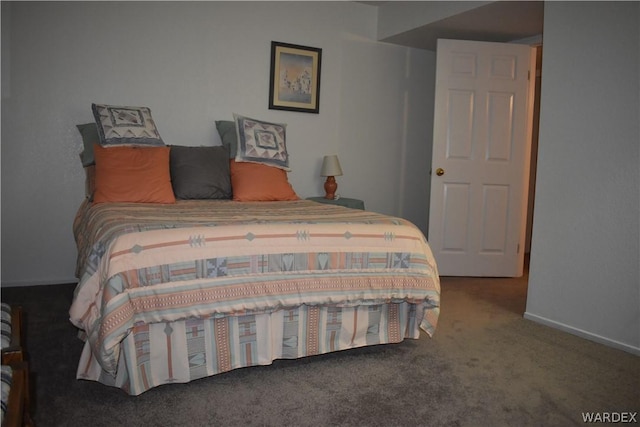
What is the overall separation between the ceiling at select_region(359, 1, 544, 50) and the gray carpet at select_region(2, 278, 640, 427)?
2254mm

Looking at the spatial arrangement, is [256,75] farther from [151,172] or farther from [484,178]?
[484,178]

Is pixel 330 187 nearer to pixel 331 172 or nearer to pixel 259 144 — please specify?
pixel 331 172

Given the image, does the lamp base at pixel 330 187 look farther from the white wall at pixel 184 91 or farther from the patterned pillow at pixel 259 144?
the patterned pillow at pixel 259 144

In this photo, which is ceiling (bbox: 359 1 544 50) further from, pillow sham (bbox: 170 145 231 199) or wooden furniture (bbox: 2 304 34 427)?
wooden furniture (bbox: 2 304 34 427)

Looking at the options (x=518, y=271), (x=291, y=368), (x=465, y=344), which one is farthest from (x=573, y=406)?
(x=518, y=271)

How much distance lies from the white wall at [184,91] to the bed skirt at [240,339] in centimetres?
197

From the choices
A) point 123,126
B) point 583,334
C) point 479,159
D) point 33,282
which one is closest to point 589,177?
point 583,334

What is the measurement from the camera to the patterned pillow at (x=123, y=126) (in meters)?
3.17

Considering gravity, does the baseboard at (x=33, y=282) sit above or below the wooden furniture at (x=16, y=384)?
below

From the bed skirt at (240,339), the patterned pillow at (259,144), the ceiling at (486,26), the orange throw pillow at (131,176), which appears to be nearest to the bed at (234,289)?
the bed skirt at (240,339)

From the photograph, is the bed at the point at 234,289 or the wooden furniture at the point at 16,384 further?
the bed at the point at 234,289

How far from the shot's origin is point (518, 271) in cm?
438

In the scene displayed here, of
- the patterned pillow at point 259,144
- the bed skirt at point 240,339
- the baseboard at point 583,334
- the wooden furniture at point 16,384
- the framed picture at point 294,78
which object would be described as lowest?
the baseboard at point 583,334

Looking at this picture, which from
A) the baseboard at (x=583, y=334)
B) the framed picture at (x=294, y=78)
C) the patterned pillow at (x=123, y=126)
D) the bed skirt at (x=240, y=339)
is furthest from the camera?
the framed picture at (x=294, y=78)
